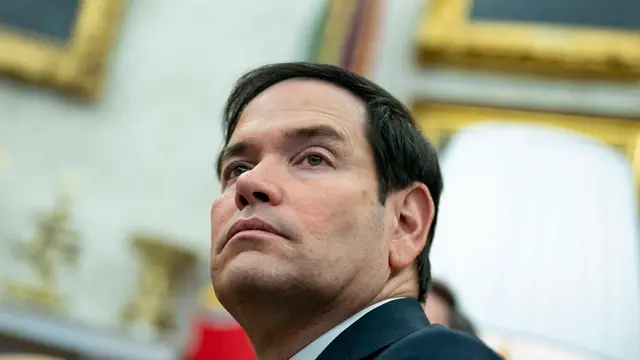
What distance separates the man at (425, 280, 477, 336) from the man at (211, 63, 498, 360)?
418mm

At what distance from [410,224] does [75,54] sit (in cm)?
293

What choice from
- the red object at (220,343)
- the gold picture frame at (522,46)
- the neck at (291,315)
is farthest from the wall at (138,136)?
the neck at (291,315)

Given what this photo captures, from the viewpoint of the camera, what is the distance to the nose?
87cm

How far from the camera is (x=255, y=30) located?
356cm

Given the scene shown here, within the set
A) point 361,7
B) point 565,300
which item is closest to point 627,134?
point 361,7

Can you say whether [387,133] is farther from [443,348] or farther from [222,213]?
[443,348]

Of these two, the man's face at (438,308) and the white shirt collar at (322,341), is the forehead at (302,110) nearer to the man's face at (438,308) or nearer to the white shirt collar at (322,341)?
the white shirt collar at (322,341)

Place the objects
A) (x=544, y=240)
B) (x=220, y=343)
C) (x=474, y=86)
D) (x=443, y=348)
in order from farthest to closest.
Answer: (x=474, y=86), (x=220, y=343), (x=544, y=240), (x=443, y=348)

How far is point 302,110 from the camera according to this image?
95 centimetres

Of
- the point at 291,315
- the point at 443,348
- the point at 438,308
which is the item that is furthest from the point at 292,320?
the point at 438,308

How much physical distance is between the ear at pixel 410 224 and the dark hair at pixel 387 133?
0.05 ft

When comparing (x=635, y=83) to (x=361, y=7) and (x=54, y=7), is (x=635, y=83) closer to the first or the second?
(x=361, y=7)

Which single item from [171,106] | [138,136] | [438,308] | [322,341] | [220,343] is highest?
[322,341]

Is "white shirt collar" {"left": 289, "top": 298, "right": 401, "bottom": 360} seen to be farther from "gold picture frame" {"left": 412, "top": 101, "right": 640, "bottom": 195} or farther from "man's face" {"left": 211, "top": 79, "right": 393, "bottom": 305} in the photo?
"gold picture frame" {"left": 412, "top": 101, "right": 640, "bottom": 195}
